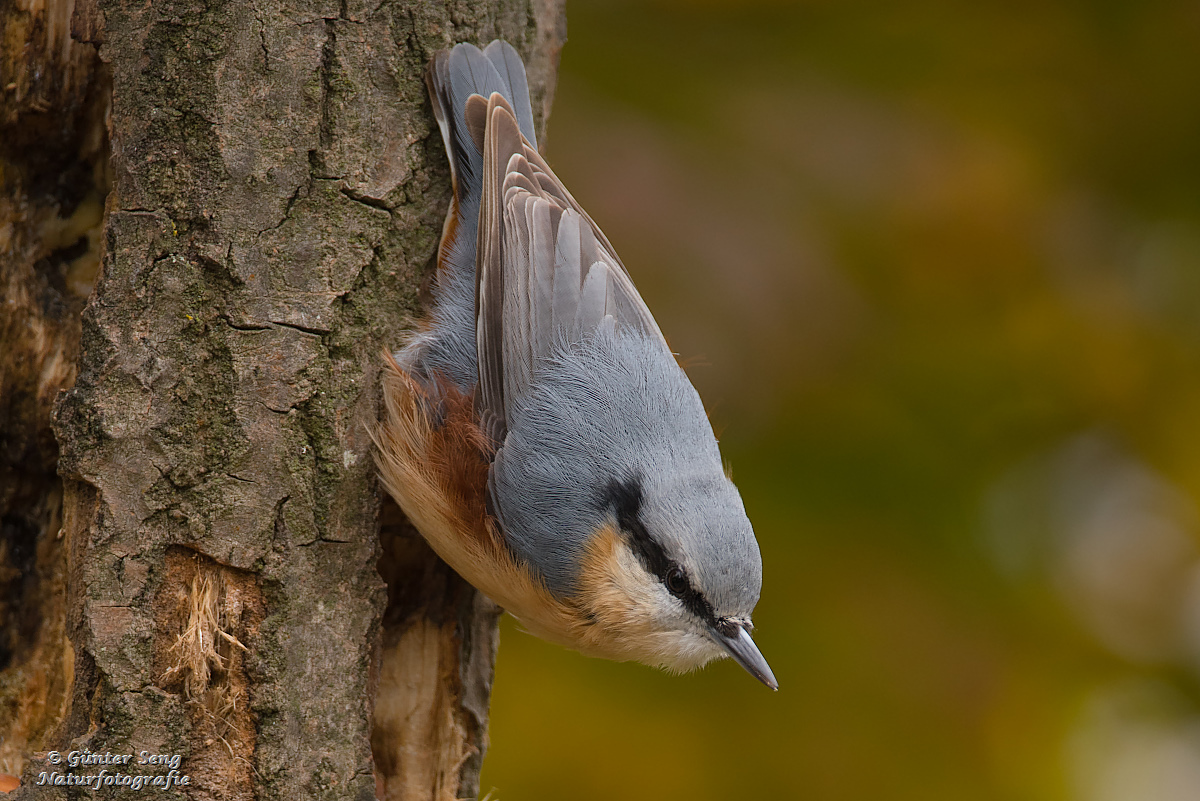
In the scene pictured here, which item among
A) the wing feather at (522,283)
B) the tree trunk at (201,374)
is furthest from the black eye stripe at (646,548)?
the tree trunk at (201,374)

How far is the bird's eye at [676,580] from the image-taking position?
2068 mm

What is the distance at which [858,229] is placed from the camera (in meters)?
2.76

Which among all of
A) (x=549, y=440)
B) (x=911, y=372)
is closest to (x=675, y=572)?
(x=549, y=440)

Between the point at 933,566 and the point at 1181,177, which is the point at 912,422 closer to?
the point at 933,566

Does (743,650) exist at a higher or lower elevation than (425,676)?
higher

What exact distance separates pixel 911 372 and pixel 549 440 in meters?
1.07

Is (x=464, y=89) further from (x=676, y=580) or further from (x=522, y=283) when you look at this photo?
(x=676, y=580)

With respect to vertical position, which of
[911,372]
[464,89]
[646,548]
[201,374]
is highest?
[464,89]

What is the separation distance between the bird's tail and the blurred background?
406 mm

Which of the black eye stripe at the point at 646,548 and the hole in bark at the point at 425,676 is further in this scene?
the hole in bark at the point at 425,676

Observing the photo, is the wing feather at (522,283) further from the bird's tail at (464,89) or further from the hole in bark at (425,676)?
the hole in bark at (425,676)

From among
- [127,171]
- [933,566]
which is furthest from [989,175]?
[127,171]

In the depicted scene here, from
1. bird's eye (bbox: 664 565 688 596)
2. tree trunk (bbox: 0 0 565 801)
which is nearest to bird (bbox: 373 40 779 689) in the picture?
bird's eye (bbox: 664 565 688 596)

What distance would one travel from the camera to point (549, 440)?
212cm
